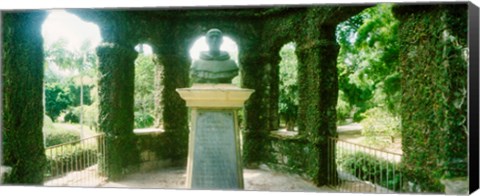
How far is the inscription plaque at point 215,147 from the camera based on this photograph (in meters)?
4.78

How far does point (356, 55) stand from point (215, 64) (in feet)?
25.4

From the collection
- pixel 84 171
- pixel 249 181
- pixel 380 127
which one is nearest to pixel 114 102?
pixel 84 171

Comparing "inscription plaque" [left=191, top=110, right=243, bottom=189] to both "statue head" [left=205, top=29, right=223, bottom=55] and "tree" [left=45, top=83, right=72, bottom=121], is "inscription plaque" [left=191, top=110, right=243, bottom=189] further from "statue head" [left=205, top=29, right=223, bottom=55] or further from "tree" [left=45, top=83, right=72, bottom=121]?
"tree" [left=45, top=83, right=72, bottom=121]

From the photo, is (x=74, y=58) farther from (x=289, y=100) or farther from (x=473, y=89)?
(x=473, y=89)

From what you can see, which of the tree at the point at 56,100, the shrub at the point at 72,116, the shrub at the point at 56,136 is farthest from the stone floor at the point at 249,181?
the shrub at the point at 72,116

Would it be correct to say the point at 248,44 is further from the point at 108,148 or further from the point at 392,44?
the point at 108,148

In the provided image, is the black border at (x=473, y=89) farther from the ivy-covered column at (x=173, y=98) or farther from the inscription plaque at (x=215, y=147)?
the ivy-covered column at (x=173, y=98)

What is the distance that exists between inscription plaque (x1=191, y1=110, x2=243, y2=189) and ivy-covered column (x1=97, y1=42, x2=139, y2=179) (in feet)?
11.7

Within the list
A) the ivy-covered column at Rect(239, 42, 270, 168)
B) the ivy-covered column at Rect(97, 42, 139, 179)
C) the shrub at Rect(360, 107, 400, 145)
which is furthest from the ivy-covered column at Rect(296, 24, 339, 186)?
the shrub at Rect(360, 107, 400, 145)

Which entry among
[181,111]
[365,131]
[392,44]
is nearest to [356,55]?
[365,131]

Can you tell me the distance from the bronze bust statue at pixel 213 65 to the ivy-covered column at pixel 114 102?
3.46 metres

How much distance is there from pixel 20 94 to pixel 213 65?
2.89 meters

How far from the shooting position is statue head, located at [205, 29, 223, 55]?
192 inches

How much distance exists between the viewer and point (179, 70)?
950 centimetres
